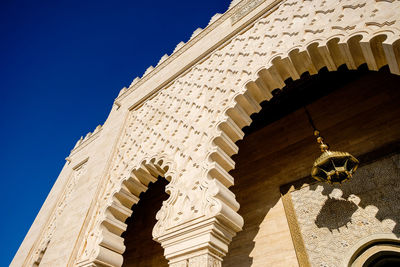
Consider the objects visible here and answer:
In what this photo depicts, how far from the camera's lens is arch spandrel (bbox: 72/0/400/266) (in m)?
2.21

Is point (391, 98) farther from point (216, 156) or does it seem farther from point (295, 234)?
point (216, 156)

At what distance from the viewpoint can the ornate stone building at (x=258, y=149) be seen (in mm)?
2316

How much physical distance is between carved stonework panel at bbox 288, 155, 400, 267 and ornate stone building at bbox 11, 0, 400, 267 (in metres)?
0.01

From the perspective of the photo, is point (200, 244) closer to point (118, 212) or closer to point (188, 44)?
point (118, 212)

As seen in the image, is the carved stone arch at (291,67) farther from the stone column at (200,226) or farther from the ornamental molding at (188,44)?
the ornamental molding at (188,44)

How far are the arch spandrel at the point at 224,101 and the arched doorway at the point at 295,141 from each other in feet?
3.17

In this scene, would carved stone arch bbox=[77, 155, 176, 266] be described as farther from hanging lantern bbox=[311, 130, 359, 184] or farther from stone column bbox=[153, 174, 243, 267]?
hanging lantern bbox=[311, 130, 359, 184]

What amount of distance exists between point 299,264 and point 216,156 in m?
1.52

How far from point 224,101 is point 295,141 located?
1.53 m

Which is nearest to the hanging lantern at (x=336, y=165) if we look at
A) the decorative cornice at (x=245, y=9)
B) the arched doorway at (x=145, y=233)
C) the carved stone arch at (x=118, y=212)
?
the carved stone arch at (x=118, y=212)

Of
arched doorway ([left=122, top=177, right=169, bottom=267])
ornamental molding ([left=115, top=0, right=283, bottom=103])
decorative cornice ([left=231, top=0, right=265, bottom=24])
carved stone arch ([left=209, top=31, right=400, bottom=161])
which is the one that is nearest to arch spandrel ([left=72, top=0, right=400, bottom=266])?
carved stone arch ([left=209, top=31, right=400, bottom=161])

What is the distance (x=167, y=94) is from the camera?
14.0 ft

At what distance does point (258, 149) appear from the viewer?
14.0 feet

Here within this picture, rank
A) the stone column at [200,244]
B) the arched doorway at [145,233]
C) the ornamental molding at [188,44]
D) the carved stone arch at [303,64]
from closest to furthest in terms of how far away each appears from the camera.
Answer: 1. the stone column at [200,244]
2. the carved stone arch at [303,64]
3. the ornamental molding at [188,44]
4. the arched doorway at [145,233]
